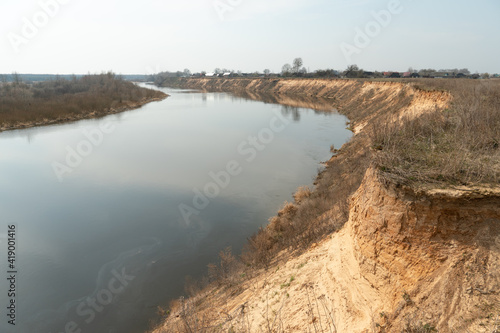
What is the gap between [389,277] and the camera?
5461 millimetres

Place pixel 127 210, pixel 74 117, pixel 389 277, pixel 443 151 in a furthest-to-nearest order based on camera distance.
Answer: pixel 74 117
pixel 127 210
pixel 443 151
pixel 389 277

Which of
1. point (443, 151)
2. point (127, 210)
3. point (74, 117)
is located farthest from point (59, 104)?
point (443, 151)

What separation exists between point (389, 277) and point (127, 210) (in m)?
12.8

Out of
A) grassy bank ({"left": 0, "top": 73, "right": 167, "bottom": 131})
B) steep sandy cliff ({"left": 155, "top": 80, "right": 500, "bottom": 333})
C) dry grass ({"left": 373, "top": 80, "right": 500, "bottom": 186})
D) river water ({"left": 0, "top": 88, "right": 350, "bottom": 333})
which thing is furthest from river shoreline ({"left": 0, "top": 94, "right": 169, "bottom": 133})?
→ dry grass ({"left": 373, "top": 80, "right": 500, "bottom": 186})

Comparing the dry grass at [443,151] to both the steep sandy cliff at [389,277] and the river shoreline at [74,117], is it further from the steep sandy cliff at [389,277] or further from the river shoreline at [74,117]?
the river shoreline at [74,117]

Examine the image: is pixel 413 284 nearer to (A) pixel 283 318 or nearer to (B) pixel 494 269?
(B) pixel 494 269

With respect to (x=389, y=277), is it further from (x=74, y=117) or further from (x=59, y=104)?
(x=59, y=104)

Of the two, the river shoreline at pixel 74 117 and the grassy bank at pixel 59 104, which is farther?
the grassy bank at pixel 59 104

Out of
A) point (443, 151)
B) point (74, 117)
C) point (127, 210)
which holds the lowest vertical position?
point (127, 210)

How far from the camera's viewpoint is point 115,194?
53.3ft

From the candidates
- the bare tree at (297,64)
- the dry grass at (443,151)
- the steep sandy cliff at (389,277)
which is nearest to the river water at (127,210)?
the steep sandy cliff at (389,277)

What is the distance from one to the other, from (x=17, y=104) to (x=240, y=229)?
47138mm

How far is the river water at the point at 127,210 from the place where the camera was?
30.9 ft

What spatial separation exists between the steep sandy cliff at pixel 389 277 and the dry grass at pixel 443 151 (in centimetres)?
31
